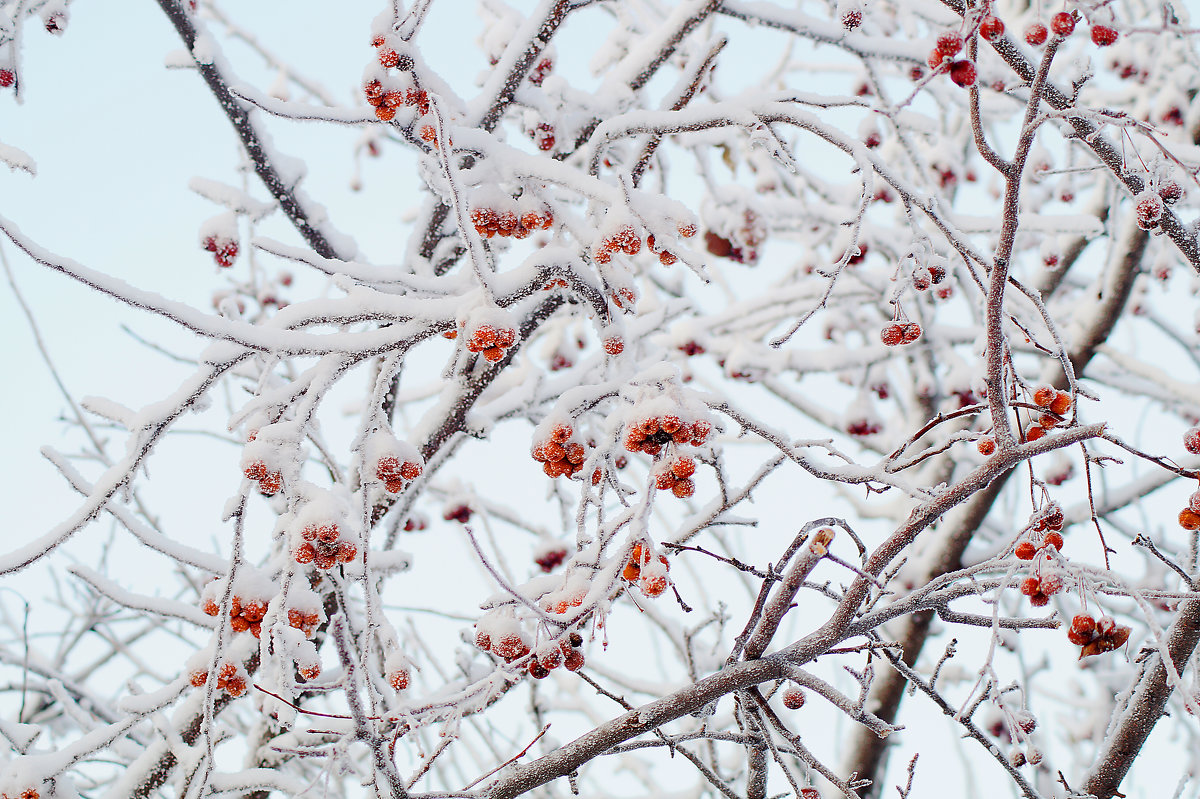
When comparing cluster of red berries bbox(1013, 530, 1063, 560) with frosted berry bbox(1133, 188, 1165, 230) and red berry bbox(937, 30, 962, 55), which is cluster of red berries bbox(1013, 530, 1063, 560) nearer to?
frosted berry bbox(1133, 188, 1165, 230)

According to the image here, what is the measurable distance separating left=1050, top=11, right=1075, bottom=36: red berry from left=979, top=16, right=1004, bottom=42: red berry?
18 centimetres

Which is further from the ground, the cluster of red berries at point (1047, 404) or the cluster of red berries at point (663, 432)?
the cluster of red berries at point (1047, 404)

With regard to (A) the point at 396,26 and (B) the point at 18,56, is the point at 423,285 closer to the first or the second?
(A) the point at 396,26

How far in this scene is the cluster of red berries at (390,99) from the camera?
1782mm

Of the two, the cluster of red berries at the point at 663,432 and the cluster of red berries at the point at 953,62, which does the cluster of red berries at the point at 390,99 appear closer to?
the cluster of red berries at the point at 663,432

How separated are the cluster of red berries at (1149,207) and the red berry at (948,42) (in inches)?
19.2

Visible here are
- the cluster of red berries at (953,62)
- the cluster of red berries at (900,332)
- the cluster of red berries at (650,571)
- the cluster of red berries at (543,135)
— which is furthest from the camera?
the cluster of red berries at (543,135)

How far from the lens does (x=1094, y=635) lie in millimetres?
1516

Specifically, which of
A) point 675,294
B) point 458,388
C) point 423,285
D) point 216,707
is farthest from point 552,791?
point 423,285

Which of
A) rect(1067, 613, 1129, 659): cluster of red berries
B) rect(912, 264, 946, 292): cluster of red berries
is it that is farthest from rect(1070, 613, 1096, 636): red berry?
rect(912, 264, 946, 292): cluster of red berries

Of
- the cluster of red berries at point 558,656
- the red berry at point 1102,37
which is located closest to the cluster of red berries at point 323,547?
the cluster of red berries at point 558,656

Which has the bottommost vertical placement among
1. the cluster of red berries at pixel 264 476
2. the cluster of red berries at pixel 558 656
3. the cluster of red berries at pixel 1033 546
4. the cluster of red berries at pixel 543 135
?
the cluster of red berries at pixel 558 656

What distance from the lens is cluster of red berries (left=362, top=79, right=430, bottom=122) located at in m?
1.78

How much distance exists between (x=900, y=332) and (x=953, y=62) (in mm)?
640
